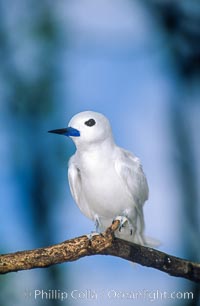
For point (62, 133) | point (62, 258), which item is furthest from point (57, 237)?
point (62, 133)

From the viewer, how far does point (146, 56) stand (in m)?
1.21

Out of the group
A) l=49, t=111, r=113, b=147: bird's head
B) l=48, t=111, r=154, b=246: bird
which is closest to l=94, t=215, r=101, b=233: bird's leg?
l=48, t=111, r=154, b=246: bird

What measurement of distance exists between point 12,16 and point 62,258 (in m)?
0.41

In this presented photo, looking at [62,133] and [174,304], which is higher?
[62,133]

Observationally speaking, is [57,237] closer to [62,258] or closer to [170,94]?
[62,258]

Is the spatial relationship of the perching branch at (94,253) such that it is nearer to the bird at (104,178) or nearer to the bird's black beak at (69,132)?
the bird at (104,178)

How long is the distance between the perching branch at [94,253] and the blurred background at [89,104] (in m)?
0.03

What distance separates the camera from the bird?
1.09 metres

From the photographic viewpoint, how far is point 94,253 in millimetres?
1130

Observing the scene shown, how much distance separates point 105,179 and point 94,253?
0.12m

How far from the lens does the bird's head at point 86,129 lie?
108cm

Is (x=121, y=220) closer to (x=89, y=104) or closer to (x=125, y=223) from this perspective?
(x=125, y=223)

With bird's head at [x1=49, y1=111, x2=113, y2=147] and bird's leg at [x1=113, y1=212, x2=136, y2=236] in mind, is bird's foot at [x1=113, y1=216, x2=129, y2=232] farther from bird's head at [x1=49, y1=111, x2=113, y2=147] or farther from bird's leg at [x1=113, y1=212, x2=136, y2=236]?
bird's head at [x1=49, y1=111, x2=113, y2=147]

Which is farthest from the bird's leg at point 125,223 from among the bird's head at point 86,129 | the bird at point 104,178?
the bird's head at point 86,129
